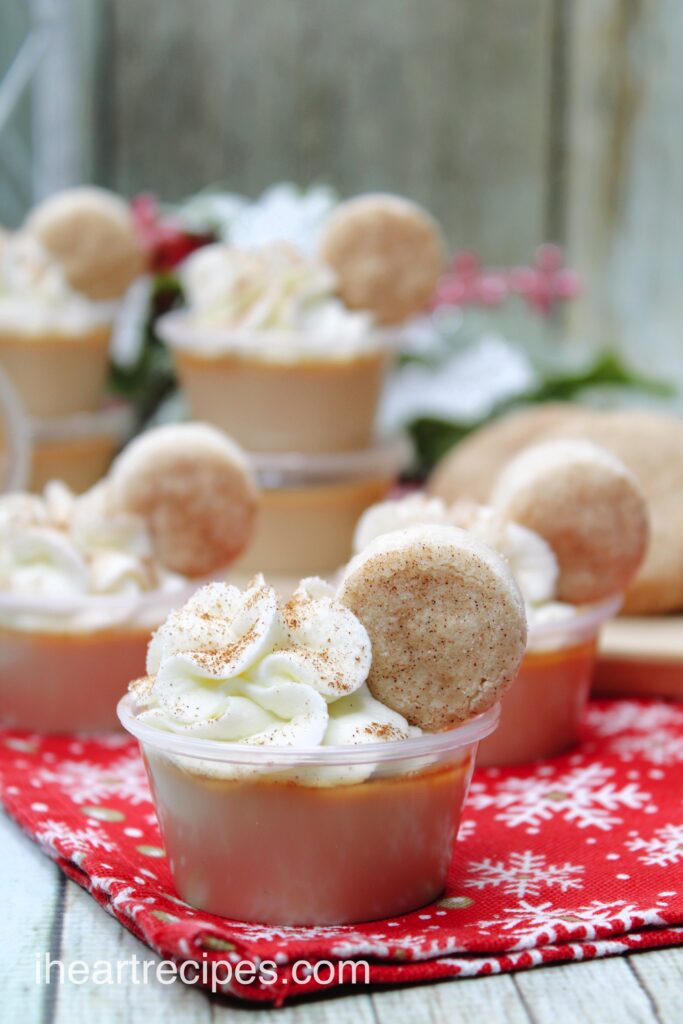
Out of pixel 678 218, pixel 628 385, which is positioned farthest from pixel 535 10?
pixel 628 385

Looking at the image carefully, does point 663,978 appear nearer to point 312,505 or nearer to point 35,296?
point 312,505

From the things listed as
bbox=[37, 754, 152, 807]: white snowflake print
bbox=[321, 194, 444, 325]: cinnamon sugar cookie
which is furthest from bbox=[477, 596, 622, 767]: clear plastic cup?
bbox=[321, 194, 444, 325]: cinnamon sugar cookie

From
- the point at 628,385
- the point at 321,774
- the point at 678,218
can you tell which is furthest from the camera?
the point at 678,218

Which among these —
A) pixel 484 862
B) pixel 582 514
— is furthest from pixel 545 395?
pixel 484 862

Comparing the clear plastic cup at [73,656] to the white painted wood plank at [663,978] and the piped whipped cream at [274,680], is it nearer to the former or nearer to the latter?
the piped whipped cream at [274,680]

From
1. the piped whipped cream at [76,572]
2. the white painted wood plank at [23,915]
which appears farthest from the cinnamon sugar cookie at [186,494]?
the white painted wood plank at [23,915]

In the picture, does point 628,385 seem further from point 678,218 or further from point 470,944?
point 470,944
